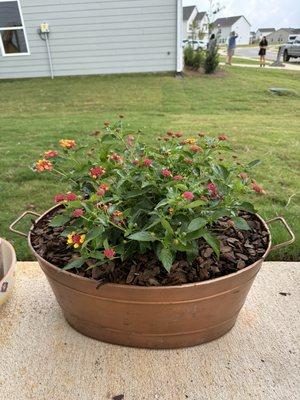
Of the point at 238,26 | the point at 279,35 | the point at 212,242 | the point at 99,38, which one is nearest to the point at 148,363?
the point at 212,242

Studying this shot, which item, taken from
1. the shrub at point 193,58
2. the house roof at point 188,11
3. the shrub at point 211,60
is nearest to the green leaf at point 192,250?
the shrub at point 211,60

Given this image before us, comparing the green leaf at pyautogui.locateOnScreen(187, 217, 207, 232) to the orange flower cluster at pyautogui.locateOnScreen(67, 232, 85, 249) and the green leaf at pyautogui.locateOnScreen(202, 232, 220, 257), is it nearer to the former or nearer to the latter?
the green leaf at pyautogui.locateOnScreen(202, 232, 220, 257)

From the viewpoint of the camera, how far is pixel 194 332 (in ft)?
4.72

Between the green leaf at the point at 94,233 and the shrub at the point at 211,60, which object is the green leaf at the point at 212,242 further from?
the shrub at the point at 211,60

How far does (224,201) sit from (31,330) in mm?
971

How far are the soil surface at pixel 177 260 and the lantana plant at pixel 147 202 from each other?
0.13 ft

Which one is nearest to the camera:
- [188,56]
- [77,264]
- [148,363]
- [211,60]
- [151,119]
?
[77,264]

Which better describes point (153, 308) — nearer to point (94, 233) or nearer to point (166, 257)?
point (166, 257)

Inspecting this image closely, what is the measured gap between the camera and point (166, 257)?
1.20m

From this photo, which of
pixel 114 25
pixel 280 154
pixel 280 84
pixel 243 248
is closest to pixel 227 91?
pixel 280 84

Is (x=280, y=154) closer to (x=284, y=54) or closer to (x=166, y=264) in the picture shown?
(x=166, y=264)

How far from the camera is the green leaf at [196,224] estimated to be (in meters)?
1.18

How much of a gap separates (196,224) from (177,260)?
0.85ft

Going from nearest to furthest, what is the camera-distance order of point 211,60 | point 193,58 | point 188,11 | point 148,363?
point 148,363, point 211,60, point 193,58, point 188,11
